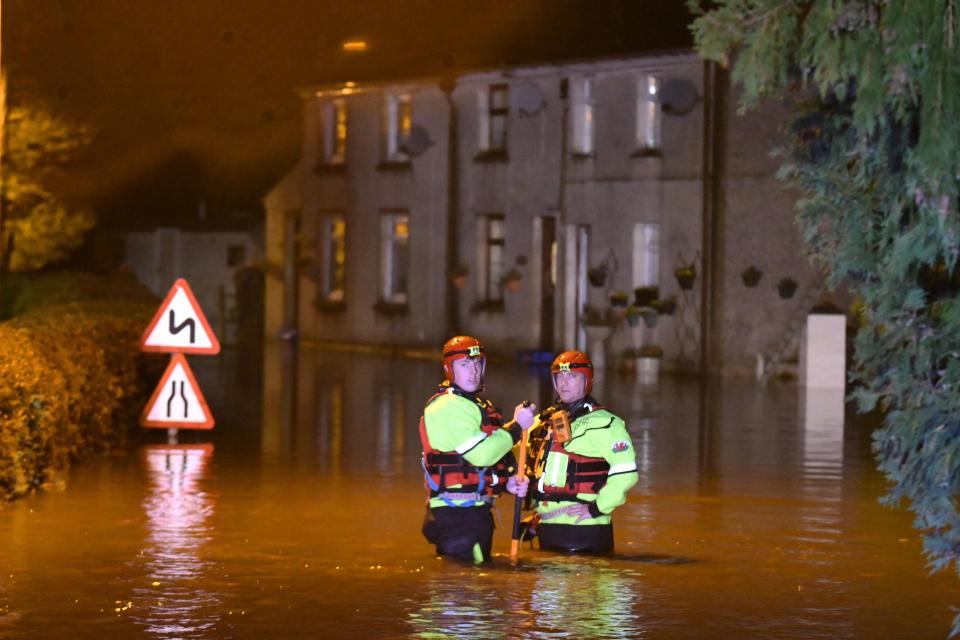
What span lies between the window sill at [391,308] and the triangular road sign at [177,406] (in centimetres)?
2524

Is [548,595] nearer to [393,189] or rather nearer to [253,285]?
[393,189]

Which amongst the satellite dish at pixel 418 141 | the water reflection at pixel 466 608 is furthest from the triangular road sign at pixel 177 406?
the satellite dish at pixel 418 141

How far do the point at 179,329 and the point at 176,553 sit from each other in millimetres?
7405

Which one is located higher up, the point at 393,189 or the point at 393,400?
the point at 393,189

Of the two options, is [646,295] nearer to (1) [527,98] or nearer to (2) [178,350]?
(1) [527,98]

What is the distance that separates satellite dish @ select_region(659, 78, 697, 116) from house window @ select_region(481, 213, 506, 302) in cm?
653

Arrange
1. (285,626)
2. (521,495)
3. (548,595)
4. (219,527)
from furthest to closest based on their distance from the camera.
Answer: (219,527), (521,495), (548,595), (285,626)

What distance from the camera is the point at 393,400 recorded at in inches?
1080

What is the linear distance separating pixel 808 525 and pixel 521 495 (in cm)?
339

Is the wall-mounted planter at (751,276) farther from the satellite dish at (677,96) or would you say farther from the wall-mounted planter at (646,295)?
the satellite dish at (677,96)

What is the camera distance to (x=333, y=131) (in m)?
48.4

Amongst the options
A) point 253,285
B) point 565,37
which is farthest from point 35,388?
point 253,285

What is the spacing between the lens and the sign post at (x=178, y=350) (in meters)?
19.6

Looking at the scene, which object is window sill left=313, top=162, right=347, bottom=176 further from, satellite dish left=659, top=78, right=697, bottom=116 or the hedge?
the hedge
